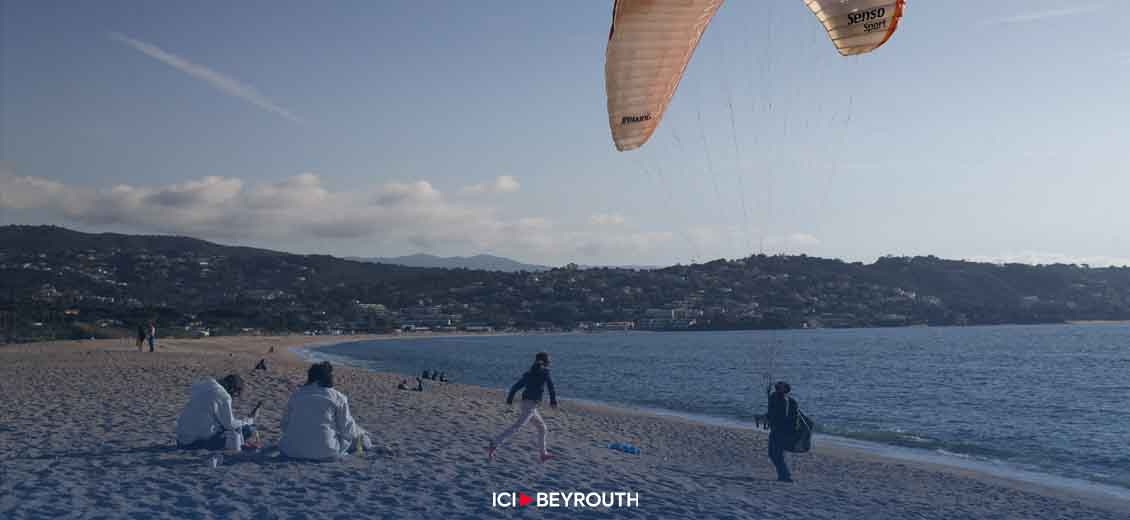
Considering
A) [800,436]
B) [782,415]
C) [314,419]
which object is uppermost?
[314,419]

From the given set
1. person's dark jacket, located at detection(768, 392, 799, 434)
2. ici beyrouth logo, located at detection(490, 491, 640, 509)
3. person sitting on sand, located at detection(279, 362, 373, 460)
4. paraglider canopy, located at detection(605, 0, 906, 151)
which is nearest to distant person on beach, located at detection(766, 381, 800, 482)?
person's dark jacket, located at detection(768, 392, 799, 434)

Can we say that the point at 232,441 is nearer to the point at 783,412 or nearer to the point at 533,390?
the point at 533,390

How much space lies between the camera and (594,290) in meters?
160

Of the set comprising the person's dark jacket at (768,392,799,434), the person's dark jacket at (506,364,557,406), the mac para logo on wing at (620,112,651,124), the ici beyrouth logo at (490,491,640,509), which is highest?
Result: the mac para logo on wing at (620,112,651,124)

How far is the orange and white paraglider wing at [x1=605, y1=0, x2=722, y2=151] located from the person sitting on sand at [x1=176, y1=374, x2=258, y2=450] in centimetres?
598

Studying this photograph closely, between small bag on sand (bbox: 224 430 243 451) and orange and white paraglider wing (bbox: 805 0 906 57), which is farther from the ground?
orange and white paraglider wing (bbox: 805 0 906 57)

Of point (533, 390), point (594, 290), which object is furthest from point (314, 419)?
point (594, 290)

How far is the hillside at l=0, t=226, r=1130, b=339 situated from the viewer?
128m

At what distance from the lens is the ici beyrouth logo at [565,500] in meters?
7.74

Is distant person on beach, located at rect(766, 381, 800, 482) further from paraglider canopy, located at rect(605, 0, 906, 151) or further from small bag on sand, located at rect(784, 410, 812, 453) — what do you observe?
paraglider canopy, located at rect(605, 0, 906, 151)

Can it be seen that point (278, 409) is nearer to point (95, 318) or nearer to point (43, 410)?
point (43, 410)

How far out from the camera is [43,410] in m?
13.0

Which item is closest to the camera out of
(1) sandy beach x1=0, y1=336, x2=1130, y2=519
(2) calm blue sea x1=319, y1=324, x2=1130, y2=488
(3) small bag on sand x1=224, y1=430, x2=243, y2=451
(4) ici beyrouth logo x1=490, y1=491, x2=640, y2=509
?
(1) sandy beach x1=0, y1=336, x2=1130, y2=519

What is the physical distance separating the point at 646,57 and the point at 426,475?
5.86 m
